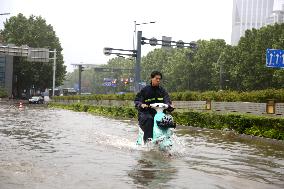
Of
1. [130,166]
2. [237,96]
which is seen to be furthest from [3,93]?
[130,166]

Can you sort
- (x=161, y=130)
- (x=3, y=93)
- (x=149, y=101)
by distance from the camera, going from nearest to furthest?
(x=161, y=130), (x=149, y=101), (x=3, y=93)

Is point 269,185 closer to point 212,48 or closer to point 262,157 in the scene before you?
point 262,157

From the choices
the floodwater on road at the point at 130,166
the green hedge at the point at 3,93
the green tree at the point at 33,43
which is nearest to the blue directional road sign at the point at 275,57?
the floodwater on road at the point at 130,166

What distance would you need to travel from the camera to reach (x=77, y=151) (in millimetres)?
11109

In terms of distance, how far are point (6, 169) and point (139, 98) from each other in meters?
4.34

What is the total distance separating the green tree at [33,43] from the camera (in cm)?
8181

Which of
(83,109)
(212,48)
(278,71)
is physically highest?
(212,48)

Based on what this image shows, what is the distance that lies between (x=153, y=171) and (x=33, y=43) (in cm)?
7800

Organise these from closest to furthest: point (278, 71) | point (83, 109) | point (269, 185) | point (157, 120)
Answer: point (269, 185) < point (157, 120) < point (83, 109) < point (278, 71)

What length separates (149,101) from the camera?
11.3 m

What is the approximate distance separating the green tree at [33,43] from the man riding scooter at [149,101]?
236 ft

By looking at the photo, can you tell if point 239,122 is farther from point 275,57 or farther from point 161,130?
point 161,130

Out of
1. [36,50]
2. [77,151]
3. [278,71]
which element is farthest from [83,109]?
[77,151]

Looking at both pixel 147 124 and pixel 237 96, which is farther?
pixel 237 96
